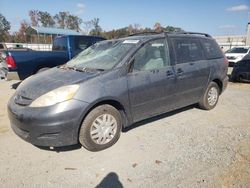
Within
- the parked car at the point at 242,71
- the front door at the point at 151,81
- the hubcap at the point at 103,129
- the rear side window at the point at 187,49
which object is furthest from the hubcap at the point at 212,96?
the parked car at the point at 242,71

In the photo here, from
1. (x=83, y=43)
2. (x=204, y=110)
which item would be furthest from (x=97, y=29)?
(x=204, y=110)

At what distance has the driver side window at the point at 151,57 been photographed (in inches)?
167

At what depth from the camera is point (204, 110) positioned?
5883mm

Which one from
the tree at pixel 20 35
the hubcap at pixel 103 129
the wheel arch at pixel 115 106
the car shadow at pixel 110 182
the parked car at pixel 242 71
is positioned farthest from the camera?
the tree at pixel 20 35

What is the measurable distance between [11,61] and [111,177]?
551 cm

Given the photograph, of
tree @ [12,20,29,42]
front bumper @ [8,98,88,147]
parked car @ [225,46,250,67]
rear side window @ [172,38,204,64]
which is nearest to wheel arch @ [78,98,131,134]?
front bumper @ [8,98,88,147]

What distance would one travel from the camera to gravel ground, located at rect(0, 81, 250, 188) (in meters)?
3.09

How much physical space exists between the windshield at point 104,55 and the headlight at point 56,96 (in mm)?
788

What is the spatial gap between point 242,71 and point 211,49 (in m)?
4.69

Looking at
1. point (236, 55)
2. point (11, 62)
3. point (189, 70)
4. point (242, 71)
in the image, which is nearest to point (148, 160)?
point (189, 70)

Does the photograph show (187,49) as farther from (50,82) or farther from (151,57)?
(50,82)

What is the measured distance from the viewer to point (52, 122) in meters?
3.37

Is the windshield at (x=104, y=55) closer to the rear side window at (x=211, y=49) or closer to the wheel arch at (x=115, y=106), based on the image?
the wheel arch at (x=115, y=106)

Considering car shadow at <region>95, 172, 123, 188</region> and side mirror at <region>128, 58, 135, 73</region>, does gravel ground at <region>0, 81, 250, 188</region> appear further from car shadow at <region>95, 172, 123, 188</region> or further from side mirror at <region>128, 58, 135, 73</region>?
side mirror at <region>128, 58, 135, 73</region>
